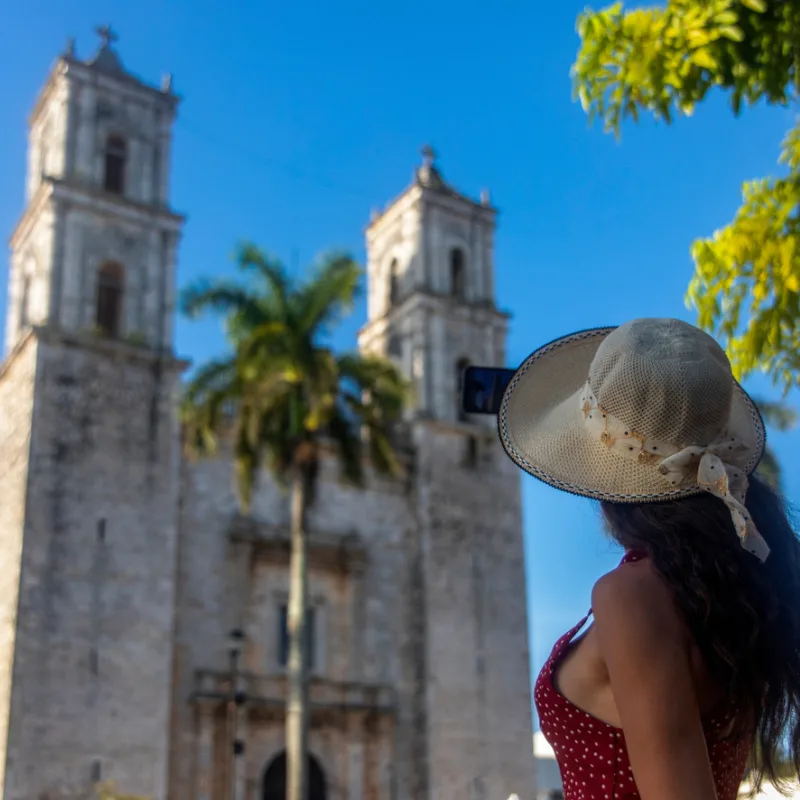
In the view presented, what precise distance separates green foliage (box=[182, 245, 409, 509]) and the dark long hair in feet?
64.5

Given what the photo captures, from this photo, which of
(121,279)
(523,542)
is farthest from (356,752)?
(121,279)

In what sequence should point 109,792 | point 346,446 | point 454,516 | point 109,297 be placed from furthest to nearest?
1. point 454,516
2. point 109,297
3. point 346,446
4. point 109,792

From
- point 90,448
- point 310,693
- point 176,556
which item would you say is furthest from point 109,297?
point 310,693

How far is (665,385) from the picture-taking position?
6.13 ft

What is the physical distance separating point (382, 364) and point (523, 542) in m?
8.27

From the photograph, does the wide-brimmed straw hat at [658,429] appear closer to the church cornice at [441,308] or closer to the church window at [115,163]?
the church window at [115,163]

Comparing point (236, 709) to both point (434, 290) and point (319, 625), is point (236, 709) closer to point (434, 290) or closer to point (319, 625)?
point (319, 625)

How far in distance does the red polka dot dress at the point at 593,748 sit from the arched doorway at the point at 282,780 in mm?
24154

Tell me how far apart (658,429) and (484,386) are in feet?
2.05

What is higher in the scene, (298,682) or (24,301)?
(24,301)

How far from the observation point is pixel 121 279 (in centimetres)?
2656

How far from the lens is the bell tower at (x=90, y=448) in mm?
22172

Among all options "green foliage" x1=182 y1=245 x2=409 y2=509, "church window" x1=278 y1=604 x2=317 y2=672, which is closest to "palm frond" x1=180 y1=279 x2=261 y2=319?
"green foliage" x1=182 y1=245 x2=409 y2=509

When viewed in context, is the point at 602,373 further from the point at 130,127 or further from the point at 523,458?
→ the point at 130,127
